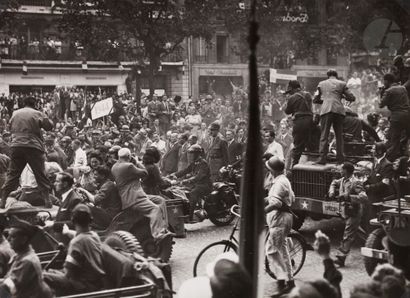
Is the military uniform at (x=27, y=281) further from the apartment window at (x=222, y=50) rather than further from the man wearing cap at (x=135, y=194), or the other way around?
the apartment window at (x=222, y=50)

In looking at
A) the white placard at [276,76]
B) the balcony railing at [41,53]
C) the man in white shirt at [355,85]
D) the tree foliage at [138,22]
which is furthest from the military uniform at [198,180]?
the balcony railing at [41,53]

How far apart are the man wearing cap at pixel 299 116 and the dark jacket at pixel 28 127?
436cm

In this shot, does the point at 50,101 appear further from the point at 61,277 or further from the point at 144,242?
the point at 61,277

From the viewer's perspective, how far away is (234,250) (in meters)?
8.84

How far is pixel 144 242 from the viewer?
977 cm

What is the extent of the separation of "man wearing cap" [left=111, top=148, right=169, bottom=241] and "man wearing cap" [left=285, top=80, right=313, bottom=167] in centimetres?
368

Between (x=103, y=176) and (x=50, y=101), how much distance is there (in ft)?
76.1

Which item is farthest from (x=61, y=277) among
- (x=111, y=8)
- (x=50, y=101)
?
(x=50, y=101)

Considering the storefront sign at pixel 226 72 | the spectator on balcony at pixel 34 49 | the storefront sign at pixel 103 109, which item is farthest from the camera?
the storefront sign at pixel 226 72

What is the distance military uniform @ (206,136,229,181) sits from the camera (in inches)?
572

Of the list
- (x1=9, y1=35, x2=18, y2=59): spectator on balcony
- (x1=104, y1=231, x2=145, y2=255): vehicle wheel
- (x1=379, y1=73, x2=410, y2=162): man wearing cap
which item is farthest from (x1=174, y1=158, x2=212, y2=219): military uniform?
(x1=9, y1=35, x2=18, y2=59): spectator on balcony

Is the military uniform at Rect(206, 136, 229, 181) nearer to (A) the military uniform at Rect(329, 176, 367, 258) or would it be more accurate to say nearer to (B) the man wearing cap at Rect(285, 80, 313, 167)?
(B) the man wearing cap at Rect(285, 80, 313, 167)

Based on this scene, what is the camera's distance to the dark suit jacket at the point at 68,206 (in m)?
8.83

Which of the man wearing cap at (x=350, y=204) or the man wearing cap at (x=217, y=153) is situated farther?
the man wearing cap at (x=217, y=153)
